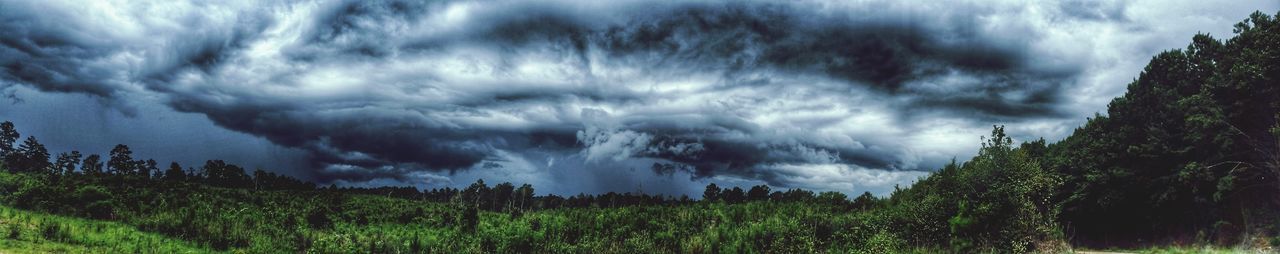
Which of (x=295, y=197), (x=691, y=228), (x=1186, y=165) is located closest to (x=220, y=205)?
(x=295, y=197)

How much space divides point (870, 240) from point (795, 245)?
2932 mm

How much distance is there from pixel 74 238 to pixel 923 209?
33.6 metres

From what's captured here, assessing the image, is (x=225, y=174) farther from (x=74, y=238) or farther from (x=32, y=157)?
(x=74, y=238)

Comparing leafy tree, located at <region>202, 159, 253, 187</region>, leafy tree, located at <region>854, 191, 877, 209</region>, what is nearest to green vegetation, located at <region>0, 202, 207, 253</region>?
leafy tree, located at <region>854, 191, 877, 209</region>

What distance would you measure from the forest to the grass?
13 cm

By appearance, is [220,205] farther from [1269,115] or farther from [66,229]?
[1269,115]

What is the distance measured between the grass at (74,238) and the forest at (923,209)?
13cm

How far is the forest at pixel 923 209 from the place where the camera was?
27578 millimetres

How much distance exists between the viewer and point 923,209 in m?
28.7

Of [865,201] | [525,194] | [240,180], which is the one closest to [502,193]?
[525,194]

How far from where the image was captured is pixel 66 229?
26.8m

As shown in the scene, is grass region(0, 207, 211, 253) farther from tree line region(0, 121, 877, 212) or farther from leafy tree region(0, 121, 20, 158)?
leafy tree region(0, 121, 20, 158)

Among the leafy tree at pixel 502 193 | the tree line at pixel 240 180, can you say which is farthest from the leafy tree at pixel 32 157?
the leafy tree at pixel 502 193

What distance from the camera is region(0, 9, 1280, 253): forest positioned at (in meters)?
27.6
